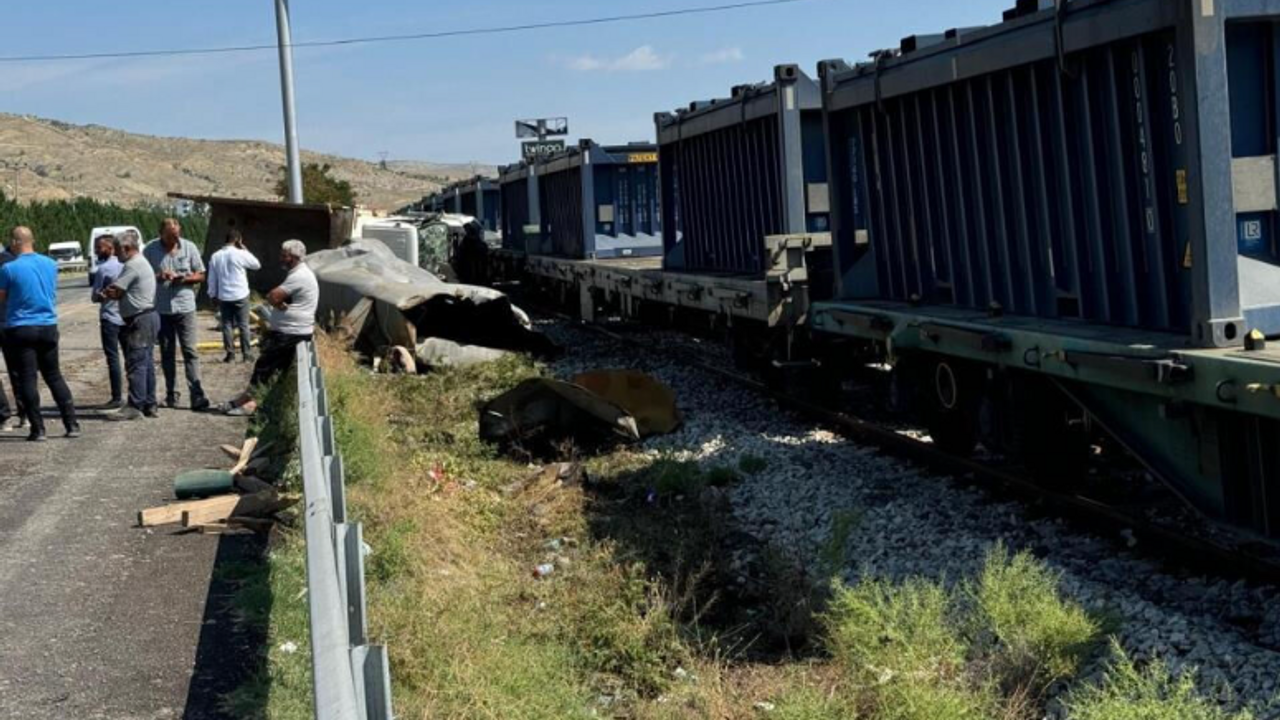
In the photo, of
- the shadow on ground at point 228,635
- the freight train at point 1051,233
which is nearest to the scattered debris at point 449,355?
the freight train at point 1051,233

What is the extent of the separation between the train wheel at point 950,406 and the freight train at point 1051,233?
0.02 m

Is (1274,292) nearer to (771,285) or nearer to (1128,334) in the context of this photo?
(1128,334)

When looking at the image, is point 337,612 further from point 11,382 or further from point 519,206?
point 519,206

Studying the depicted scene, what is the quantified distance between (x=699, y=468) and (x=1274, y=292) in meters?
4.80

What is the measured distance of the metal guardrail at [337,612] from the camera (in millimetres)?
3498

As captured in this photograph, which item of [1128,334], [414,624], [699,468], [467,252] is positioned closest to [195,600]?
[414,624]

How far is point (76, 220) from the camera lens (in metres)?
90.1

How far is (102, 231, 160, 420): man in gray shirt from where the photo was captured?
14.1 meters

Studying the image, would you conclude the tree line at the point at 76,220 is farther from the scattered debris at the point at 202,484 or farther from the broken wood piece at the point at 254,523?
the broken wood piece at the point at 254,523

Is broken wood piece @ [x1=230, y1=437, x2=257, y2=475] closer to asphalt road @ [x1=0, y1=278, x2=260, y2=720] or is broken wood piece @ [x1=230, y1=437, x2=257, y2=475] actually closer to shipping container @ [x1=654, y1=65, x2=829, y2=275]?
asphalt road @ [x1=0, y1=278, x2=260, y2=720]

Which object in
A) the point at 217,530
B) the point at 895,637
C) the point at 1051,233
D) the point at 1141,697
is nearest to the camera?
the point at 1141,697

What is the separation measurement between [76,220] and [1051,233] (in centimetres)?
8866

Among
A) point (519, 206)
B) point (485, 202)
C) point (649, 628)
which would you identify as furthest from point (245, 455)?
point (485, 202)

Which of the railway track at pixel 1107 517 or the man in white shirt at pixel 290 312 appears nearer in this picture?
the railway track at pixel 1107 517
